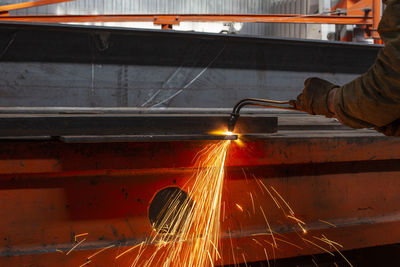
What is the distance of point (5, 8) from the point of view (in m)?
4.52

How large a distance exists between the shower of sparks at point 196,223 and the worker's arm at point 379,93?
512mm

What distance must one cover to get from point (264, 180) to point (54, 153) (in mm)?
923

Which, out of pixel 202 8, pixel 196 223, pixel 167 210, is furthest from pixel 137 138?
pixel 202 8

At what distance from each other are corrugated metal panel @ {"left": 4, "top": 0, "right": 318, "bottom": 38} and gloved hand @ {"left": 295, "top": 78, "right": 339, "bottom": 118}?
506 centimetres

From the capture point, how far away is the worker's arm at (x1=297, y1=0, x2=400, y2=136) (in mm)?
1011

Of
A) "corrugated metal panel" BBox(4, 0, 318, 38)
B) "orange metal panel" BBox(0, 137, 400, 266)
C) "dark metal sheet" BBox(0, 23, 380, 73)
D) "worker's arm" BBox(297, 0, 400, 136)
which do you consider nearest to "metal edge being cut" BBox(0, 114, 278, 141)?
"orange metal panel" BBox(0, 137, 400, 266)

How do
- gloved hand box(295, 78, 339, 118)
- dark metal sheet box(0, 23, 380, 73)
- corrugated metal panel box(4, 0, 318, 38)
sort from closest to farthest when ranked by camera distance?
gloved hand box(295, 78, 339, 118) < dark metal sheet box(0, 23, 380, 73) < corrugated metal panel box(4, 0, 318, 38)

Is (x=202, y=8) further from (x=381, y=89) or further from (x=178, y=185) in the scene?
(x=381, y=89)

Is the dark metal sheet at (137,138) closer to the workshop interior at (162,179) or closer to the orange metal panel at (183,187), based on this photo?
the workshop interior at (162,179)

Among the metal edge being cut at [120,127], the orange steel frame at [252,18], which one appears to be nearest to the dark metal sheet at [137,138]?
the metal edge being cut at [120,127]

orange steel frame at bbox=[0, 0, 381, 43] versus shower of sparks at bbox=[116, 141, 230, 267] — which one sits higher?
orange steel frame at bbox=[0, 0, 381, 43]

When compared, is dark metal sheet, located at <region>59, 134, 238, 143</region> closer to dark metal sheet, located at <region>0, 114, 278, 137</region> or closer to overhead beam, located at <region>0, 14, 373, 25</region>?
dark metal sheet, located at <region>0, 114, 278, 137</region>

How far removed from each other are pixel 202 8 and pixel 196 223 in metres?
6.34

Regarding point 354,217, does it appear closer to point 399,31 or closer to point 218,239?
point 218,239
